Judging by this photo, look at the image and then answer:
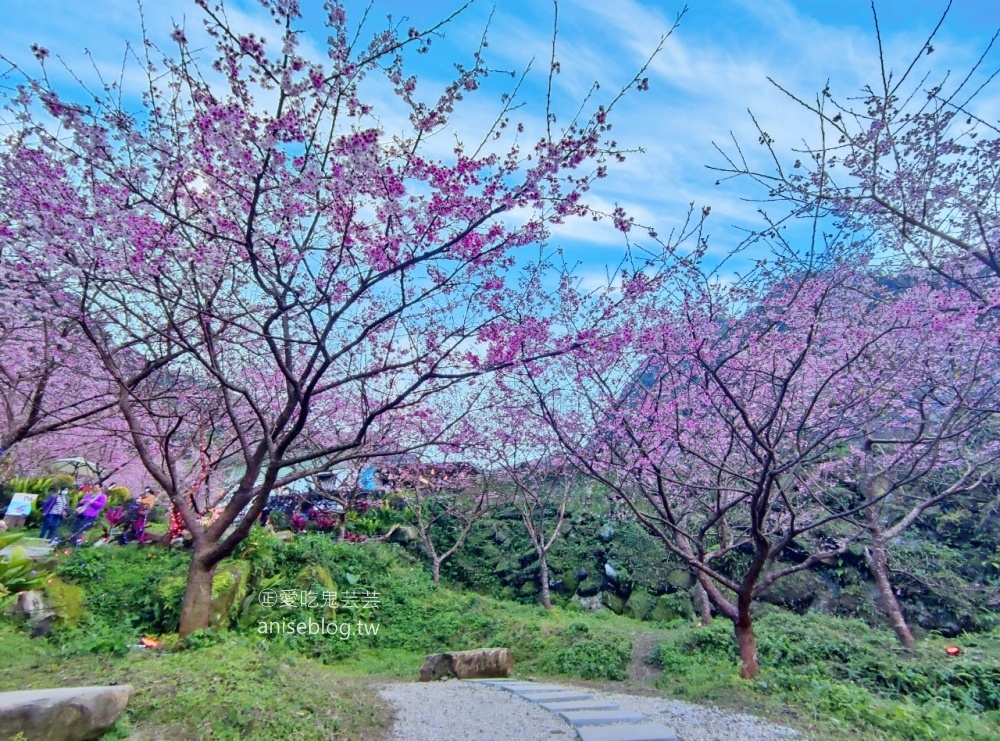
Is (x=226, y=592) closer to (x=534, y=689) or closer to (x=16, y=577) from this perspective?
(x=16, y=577)

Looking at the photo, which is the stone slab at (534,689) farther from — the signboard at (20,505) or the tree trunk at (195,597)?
the signboard at (20,505)

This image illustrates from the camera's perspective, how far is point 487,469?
13164 millimetres

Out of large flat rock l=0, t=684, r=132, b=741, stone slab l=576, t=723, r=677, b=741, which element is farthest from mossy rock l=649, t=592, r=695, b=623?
large flat rock l=0, t=684, r=132, b=741

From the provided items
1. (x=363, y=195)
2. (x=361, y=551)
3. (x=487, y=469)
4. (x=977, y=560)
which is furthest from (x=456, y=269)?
(x=977, y=560)

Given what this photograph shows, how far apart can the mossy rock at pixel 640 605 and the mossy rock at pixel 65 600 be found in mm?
9176

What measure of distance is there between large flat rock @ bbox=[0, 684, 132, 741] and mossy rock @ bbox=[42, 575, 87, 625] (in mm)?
3850

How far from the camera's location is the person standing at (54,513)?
1115 centimetres

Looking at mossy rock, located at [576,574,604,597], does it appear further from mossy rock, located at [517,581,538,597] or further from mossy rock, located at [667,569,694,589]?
mossy rock, located at [667,569,694,589]

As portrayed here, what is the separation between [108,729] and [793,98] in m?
5.55

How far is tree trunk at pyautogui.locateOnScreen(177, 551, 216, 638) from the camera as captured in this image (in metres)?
5.69

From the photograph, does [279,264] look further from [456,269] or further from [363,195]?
[456,269]

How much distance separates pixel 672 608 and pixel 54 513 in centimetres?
1222

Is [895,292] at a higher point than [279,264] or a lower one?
higher

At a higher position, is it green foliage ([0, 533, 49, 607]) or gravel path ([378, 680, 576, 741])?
green foliage ([0, 533, 49, 607])
